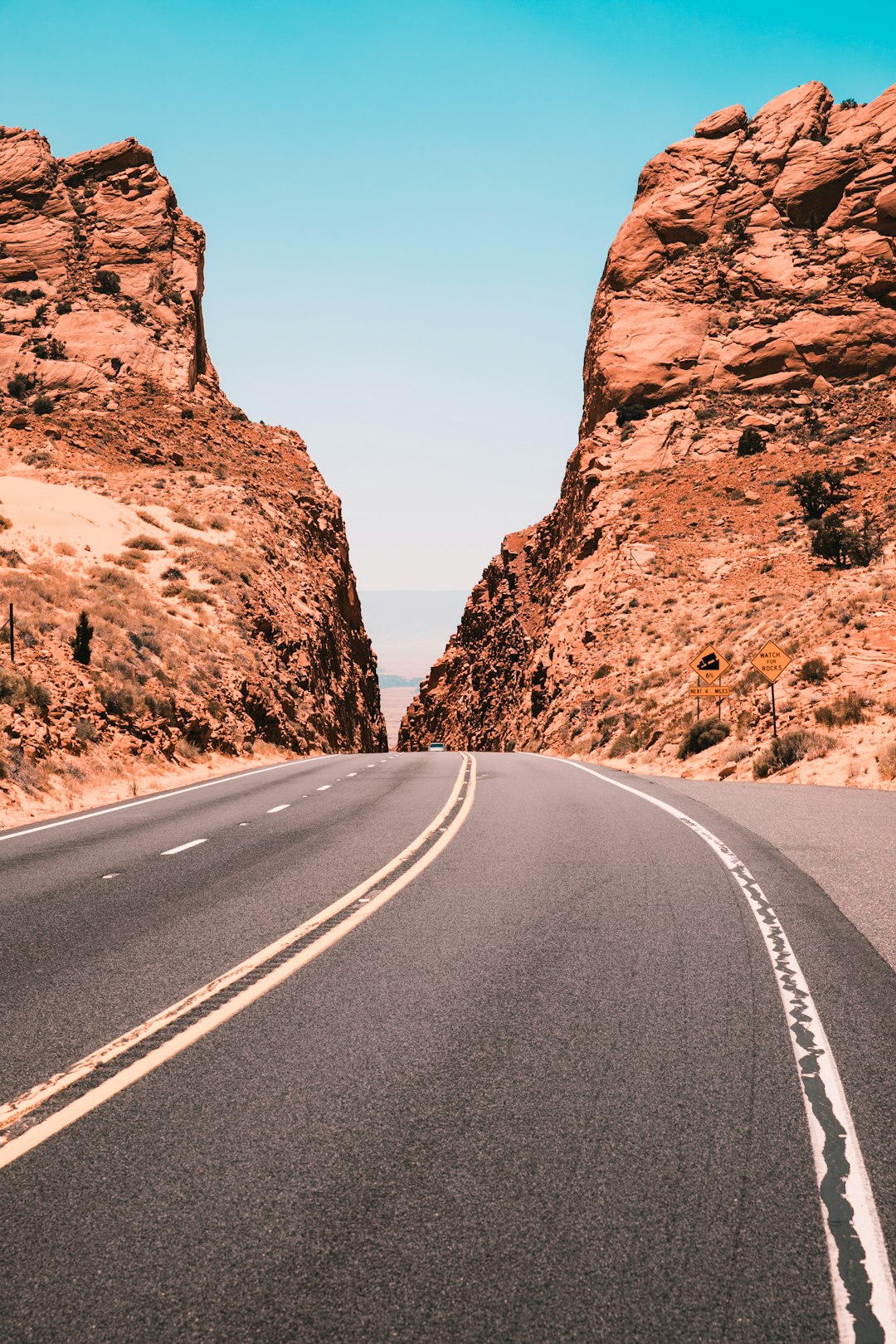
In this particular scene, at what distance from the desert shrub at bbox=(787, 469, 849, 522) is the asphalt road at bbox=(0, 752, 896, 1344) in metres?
42.2

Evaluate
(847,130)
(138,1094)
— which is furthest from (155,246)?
(138,1094)

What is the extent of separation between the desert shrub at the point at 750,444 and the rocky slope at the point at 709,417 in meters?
0.12

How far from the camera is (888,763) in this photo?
1792 cm

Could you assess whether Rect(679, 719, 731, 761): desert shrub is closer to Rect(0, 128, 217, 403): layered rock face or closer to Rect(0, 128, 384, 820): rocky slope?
Rect(0, 128, 384, 820): rocky slope

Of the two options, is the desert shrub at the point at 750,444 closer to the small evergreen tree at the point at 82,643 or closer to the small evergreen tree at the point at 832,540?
the small evergreen tree at the point at 832,540

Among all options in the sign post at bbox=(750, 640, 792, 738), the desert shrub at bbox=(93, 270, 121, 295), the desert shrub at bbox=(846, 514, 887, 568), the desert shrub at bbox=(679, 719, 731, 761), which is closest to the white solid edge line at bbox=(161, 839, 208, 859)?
the sign post at bbox=(750, 640, 792, 738)

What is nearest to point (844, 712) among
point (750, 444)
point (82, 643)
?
point (82, 643)

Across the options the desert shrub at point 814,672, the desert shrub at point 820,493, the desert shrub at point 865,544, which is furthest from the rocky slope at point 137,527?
the desert shrub at point 820,493

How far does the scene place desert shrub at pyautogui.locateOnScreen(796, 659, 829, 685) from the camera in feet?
79.3

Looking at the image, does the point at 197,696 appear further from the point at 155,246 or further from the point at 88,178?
the point at 88,178

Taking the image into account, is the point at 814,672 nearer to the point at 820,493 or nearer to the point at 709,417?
the point at 820,493

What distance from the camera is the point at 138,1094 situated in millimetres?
4086

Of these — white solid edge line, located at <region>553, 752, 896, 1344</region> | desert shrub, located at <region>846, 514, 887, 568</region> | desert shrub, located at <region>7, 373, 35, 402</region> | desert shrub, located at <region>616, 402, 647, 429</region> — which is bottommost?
white solid edge line, located at <region>553, 752, 896, 1344</region>

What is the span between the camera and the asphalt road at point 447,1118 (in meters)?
2.73
